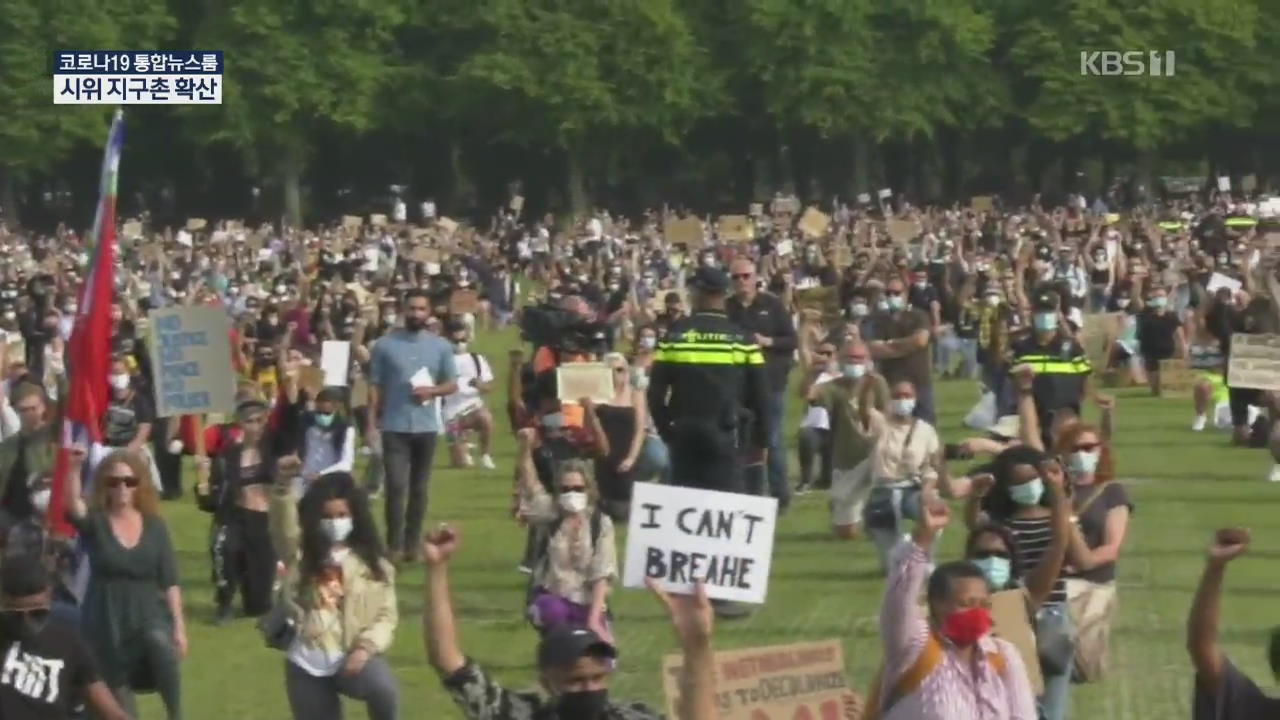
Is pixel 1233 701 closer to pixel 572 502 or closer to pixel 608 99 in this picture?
pixel 572 502

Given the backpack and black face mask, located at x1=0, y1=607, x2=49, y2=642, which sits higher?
black face mask, located at x1=0, y1=607, x2=49, y2=642

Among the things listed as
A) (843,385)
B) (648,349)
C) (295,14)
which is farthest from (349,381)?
(295,14)

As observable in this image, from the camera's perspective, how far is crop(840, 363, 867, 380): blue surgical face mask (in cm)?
2022

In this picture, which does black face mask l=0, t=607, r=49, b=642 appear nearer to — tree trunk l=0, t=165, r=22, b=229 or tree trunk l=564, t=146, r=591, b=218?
tree trunk l=0, t=165, r=22, b=229

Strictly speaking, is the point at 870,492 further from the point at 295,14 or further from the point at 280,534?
the point at 295,14

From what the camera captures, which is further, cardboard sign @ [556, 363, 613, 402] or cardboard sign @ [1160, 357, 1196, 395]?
cardboard sign @ [1160, 357, 1196, 395]

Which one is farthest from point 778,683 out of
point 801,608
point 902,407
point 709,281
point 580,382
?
point 580,382

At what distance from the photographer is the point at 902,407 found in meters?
18.4

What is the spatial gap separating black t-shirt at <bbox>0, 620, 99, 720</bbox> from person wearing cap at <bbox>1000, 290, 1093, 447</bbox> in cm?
1008

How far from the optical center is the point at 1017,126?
300ft

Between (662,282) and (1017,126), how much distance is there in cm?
4128

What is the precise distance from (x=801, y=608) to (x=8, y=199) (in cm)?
6902

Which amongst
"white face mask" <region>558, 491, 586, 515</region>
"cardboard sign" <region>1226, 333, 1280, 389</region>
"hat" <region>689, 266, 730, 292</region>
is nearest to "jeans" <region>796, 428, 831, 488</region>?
"cardboard sign" <region>1226, 333, 1280, 389</region>

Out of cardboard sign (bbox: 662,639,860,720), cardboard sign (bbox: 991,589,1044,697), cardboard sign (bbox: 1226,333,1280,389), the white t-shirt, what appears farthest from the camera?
the white t-shirt
